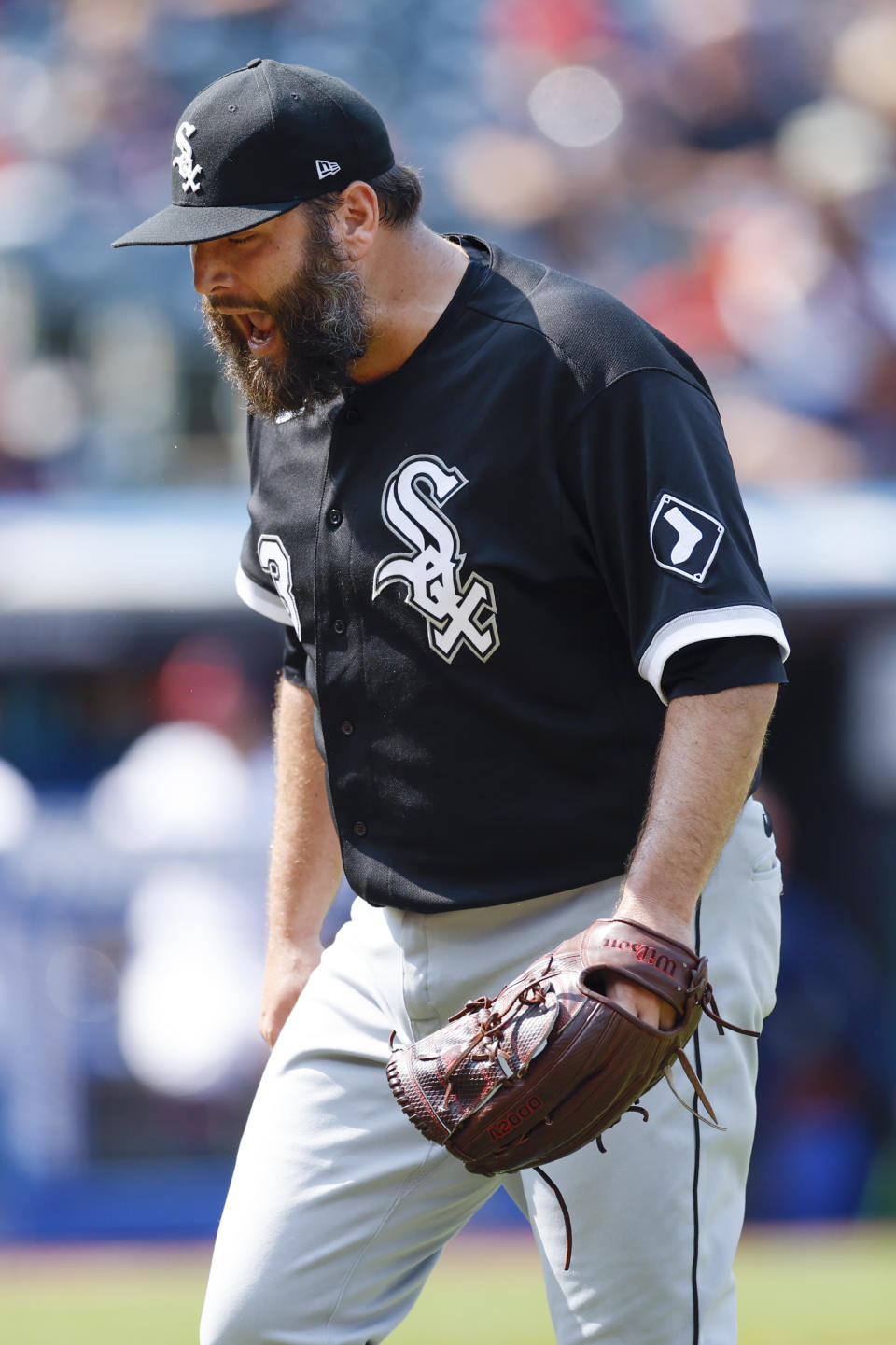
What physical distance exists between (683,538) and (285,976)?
38.6 inches

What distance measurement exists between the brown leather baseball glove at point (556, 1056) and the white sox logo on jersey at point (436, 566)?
385mm

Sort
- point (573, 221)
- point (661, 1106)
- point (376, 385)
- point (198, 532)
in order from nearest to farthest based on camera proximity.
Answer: point (661, 1106) < point (376, 385) < point (198, 532) < point (573, 221)

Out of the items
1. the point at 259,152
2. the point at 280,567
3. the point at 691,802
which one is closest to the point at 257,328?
the point at 259,152

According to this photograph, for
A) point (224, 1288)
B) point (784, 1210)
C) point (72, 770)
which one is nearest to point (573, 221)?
point (72, 770)

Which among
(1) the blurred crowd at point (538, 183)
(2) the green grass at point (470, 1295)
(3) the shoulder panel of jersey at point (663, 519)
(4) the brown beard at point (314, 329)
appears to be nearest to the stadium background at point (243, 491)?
(1) the blurred crowd at point (538, 183)

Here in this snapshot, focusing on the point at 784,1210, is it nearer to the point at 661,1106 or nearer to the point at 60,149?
the point at 661,1106

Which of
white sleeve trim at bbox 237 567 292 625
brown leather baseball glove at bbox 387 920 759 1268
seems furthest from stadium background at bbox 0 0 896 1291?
brown leather baseball glove at bbox 387 920 759 1268

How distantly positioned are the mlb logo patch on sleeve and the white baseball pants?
Result: 40 centimetres

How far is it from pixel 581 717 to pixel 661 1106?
461 mm

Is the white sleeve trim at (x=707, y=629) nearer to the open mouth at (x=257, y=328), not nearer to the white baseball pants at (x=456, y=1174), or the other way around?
the white baseball pants at (x=456, y=1174)

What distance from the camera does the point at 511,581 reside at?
192 centimetres

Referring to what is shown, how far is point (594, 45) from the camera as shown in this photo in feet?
26.5

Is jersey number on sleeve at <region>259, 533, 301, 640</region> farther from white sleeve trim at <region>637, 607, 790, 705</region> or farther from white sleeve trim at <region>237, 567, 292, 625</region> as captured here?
white sleeve trim at <region>637, 607, 790, 705</region>

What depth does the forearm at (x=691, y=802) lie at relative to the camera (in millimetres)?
1758
